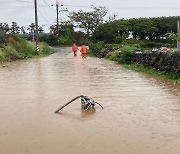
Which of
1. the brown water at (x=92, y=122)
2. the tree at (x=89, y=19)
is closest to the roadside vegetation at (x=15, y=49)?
the brown water at (x=92, y=122)

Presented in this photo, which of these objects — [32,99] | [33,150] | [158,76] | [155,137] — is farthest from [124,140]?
[158,76]

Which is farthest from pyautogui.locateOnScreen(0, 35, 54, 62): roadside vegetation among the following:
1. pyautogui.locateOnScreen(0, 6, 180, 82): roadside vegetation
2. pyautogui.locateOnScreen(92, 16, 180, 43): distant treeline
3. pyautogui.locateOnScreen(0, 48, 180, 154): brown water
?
pyautogui.locateOnScreen(0, 48, 180, 154): brown water

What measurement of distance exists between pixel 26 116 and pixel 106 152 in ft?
10.5

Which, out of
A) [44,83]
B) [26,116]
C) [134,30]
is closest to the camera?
[26,116]

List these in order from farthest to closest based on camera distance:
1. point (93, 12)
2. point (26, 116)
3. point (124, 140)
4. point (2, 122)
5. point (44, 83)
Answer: point (93, 12), point (44, 83), point (26, 116), point (2, 122), point (124, 140)

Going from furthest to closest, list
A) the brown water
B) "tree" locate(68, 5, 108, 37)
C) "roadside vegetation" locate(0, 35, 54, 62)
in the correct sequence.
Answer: "tree" locate(68, 5, 108, 37) < "roadside vegetation" locate(0, 35, 54, 62) < the brown water

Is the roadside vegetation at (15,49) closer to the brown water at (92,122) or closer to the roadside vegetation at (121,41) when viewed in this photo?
the roadside vegetation at (121,41)

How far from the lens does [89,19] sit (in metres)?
79.9

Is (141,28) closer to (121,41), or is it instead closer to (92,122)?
(121,41)

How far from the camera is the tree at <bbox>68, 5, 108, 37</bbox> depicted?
262 ft

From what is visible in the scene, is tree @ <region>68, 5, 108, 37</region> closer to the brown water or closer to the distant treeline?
the distant treeline

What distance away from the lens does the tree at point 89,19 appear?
7994 centimetres

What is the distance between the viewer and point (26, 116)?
8.83 m

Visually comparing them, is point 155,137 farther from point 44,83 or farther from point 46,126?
point 44,83
